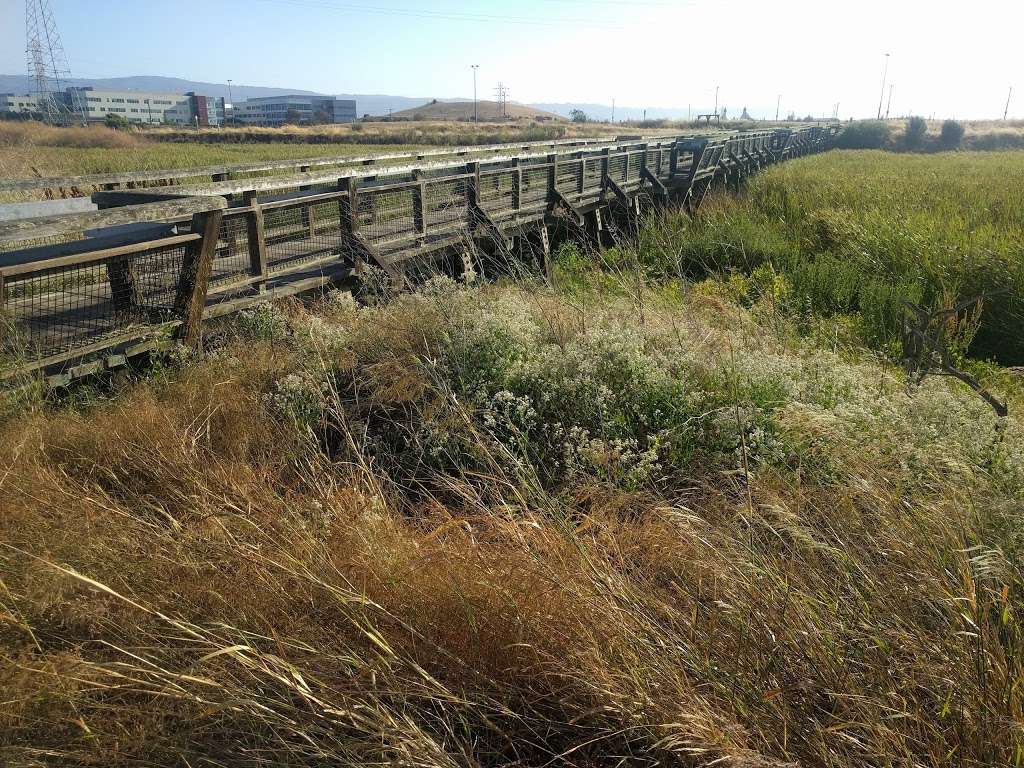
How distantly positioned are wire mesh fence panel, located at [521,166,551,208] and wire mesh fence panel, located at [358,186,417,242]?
3.14m

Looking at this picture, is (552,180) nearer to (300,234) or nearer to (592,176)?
(592,176)

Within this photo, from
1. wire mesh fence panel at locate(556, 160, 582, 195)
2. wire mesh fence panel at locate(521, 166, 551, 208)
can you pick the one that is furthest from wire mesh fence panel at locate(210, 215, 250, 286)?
wire mesh fence panel at locate(556, 160, 582, 195)

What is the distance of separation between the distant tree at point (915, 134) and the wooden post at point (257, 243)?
72.4 m

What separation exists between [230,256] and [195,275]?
7.23 feet

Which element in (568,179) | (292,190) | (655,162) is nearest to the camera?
(568,179)

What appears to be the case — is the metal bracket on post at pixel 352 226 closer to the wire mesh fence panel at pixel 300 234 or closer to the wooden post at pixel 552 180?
the wire mesh fence panel at pixel 300 234

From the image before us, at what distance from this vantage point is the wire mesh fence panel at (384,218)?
8.34 meters

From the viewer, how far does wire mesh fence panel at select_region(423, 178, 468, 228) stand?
9469 mm

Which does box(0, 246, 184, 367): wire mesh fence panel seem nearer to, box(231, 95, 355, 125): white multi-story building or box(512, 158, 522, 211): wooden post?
box(512, 158, 522, 211): wooden post

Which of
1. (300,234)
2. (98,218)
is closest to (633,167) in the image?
(300,234)

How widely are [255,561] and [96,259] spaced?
9.61 feet

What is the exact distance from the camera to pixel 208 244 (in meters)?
5.14

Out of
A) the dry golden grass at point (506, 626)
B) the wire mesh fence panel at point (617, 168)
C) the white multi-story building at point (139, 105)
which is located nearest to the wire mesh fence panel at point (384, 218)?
the dry golden grass at point (506, 626)

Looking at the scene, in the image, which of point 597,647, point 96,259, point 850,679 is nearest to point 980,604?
point 850,679
